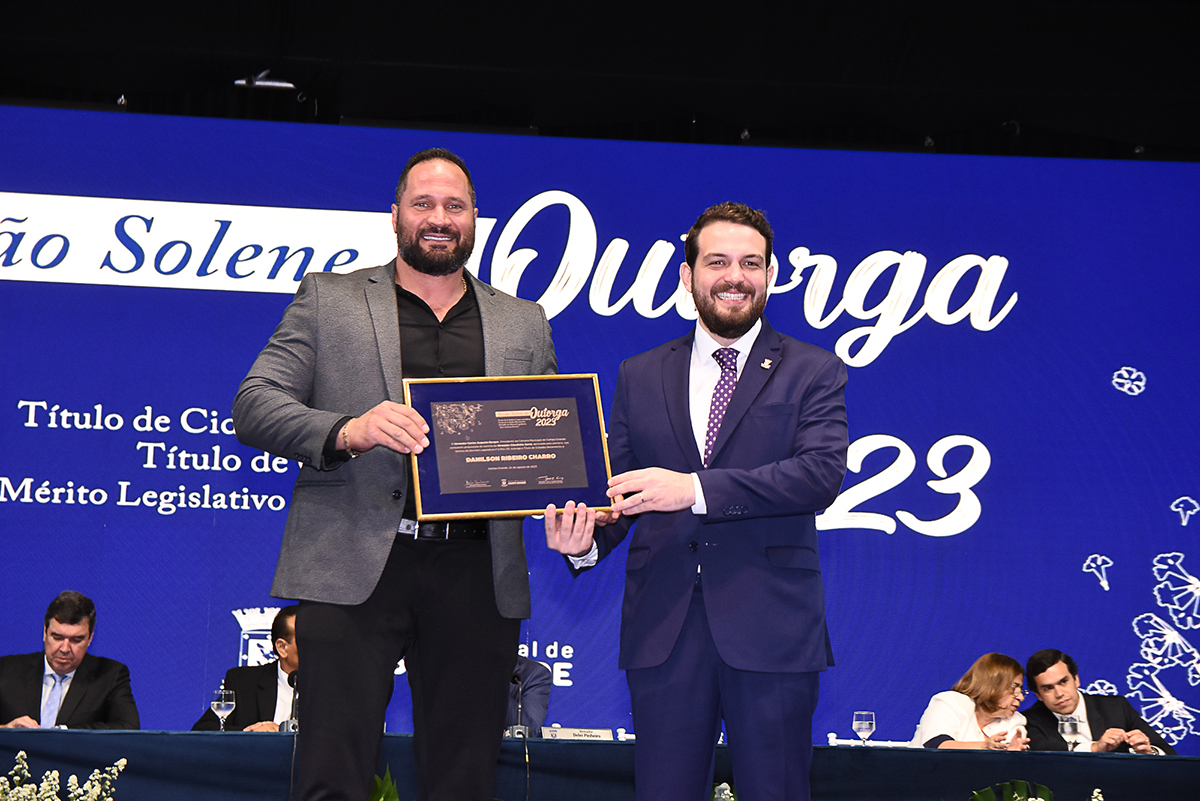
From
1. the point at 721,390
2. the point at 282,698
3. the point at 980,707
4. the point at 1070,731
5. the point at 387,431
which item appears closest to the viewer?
the point at 387,431

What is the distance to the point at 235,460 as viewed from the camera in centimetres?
598

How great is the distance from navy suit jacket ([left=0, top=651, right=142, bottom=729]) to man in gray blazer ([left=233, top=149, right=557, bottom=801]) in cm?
335

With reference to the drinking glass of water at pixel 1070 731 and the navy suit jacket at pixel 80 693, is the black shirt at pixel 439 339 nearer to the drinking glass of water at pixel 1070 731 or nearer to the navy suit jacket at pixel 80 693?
the drinking glass of water at pixel 1070 731

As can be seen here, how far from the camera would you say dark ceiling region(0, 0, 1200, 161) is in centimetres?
582

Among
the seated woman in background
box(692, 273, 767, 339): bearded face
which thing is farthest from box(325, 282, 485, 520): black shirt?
the seated woman in background

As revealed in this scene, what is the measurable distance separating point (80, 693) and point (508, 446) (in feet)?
12.3

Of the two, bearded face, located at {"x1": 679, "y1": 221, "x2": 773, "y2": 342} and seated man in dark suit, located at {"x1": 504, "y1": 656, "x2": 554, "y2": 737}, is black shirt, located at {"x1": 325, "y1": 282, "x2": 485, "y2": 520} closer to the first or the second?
bearded face, located at {"x1": 679, "y1": 221, "x2": 773, "y2": 342}

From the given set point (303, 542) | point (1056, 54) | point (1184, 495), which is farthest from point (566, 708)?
point (1056, 54)

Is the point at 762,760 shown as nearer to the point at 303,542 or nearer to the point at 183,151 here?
the point at 303,542

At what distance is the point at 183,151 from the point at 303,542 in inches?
169

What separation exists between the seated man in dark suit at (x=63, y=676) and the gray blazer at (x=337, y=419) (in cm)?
344

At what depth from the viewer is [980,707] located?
5316 millimetres

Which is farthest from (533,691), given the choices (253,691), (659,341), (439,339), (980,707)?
(439,339)

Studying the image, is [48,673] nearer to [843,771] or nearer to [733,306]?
[843,771]
